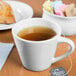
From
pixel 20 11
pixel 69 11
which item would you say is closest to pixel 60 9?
pixel 69 11

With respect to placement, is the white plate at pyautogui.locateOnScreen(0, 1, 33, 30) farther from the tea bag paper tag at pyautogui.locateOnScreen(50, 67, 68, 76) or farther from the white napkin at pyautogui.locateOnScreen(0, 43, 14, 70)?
the tea bag paper tag at pyautogui.locateOnScreen(50, 67, 68, 76)

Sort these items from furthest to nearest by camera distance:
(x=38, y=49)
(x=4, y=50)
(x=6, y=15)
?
(x=6, y=15)
(x=4, y=50)
(x=38, y=49)

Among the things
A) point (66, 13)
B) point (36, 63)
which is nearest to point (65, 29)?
point (66, 13)

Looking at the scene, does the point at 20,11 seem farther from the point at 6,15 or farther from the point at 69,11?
the point at 69,11

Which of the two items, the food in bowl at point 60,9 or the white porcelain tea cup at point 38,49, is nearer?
the white porcelain tea cup at point 38,49

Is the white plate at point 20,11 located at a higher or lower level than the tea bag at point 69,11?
lower

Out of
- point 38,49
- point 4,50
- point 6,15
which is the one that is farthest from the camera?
point 6,15

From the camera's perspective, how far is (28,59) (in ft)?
1.55

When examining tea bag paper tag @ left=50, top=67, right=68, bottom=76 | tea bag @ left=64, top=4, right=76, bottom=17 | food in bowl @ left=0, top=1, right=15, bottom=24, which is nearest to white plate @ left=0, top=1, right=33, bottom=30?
food in bowl @ left=0, top=1, right=15, bottom=24

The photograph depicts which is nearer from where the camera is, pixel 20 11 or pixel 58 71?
pixel 58 71

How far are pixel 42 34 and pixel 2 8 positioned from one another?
0.80 feet

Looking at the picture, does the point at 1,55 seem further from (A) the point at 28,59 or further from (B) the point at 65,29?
(B) the point at 65,29

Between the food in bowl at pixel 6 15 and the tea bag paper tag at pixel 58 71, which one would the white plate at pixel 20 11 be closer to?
the food in bowl at pixel 6 15

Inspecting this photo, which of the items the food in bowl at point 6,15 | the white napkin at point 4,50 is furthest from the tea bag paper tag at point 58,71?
the food in bowl at point 6,15
